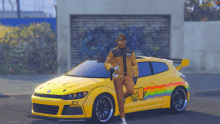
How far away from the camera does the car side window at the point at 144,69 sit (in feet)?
27.4

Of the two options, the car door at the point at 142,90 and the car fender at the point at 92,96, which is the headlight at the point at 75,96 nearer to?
the car fender at the point at 92,96

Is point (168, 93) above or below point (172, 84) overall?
below

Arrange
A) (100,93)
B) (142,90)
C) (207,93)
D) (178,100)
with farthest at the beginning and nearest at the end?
(207,93), (178,100), (142,90), (100,93)

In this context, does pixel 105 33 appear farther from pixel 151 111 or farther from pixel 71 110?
pixel 71 110

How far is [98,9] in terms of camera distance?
1783 cm

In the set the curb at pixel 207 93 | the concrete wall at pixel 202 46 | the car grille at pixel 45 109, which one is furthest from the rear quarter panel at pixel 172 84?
the concrete wall at pixel 202 46

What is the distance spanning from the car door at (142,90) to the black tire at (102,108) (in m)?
0.46

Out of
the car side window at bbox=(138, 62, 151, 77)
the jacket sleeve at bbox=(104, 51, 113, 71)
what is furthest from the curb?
the jacket sleeve at bbox=(104, 51, 113, 71)

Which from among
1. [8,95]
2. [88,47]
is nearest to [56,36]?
[88,47]

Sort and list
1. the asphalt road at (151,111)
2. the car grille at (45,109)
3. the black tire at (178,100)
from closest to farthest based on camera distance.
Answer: the car grille at (45,109) < the asphalt road at (151,111) < the black tire at (178,100)

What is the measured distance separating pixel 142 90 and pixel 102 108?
1178 millimetres

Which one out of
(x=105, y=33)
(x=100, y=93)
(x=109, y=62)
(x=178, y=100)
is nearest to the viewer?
(x=100, y=93)

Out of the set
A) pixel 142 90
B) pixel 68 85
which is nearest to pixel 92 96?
pixel 68 85

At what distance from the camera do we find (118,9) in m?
17.9
